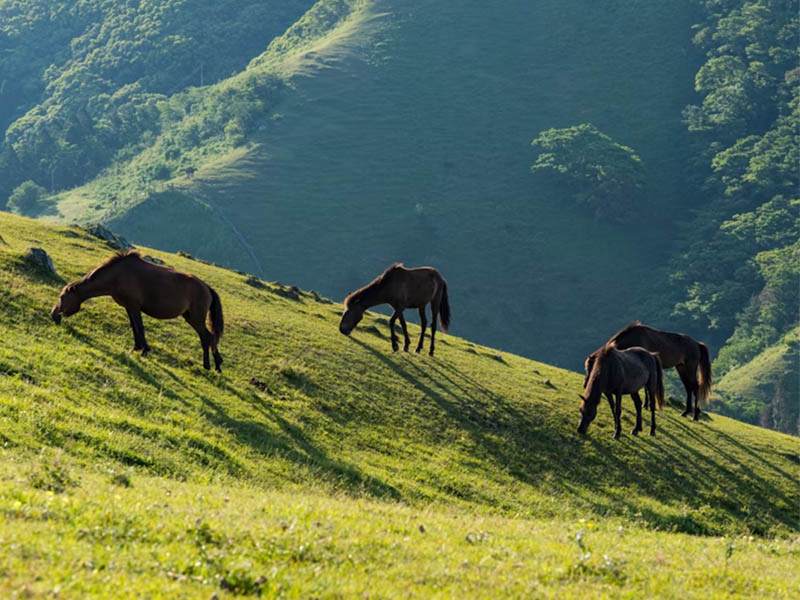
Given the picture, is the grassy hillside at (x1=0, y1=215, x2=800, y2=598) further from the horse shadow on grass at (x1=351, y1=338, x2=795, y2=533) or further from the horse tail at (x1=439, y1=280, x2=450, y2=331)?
the horse tail at (x1=439, y1=280, x2=450, y2=331)

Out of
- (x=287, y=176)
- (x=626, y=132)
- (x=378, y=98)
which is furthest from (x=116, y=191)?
(x=626, y=132)

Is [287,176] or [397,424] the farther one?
[287,176]

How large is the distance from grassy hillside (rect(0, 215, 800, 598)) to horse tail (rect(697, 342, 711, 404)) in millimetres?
1512

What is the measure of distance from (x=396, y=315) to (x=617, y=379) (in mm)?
8718

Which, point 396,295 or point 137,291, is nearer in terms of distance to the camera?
point 137,291

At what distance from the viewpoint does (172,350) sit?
76.1 ft

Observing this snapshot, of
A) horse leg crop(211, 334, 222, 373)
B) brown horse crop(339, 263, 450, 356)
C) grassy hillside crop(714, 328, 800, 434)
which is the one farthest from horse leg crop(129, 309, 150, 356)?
grassy hillside crop(714, 328, 800, 434)

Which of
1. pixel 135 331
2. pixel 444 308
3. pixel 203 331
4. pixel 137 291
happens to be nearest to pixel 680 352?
pixel 444 308

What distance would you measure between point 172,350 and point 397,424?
6.83 meters

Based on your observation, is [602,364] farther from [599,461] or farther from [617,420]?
[599,461]

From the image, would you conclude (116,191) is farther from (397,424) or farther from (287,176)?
(397,424)

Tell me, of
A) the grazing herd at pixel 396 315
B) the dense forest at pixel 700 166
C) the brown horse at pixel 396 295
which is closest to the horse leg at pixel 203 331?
the grazing herd at pixel 396 315

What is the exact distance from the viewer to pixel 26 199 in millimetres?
157000

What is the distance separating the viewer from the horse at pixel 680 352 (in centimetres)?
3053
